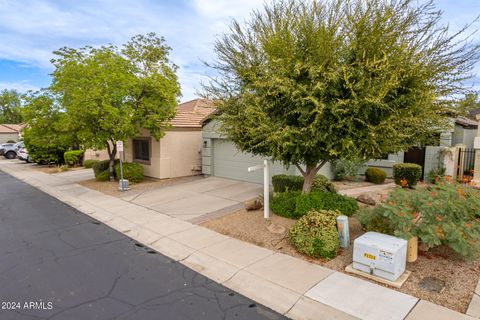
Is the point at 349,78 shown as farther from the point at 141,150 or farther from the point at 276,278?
the point at 141,150

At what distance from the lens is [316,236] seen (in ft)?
18.3

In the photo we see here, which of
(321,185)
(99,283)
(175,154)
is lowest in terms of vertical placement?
(99,283)

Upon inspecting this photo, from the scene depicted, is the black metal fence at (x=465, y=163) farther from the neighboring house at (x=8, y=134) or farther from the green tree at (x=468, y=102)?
the neighboring house at (x=8, y=134)

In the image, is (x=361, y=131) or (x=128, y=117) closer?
(x=361, y=131)

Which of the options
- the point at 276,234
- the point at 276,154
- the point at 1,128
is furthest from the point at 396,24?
the point at 1,128

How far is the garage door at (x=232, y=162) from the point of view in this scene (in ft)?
42.2

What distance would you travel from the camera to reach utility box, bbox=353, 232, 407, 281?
14.8 ft

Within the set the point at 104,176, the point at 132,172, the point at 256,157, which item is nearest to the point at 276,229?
the point at 256,157

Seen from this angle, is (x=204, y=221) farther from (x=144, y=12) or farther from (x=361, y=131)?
(x=144, y=12)

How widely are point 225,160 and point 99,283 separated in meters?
9.72

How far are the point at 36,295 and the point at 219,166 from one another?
10.4 m

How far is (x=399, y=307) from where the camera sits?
3947 millimetres

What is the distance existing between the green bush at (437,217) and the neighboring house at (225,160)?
7011 mm

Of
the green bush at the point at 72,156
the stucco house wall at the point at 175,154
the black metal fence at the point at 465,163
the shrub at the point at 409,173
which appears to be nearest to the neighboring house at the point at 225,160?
the stucco house wall at the point at 175,154
